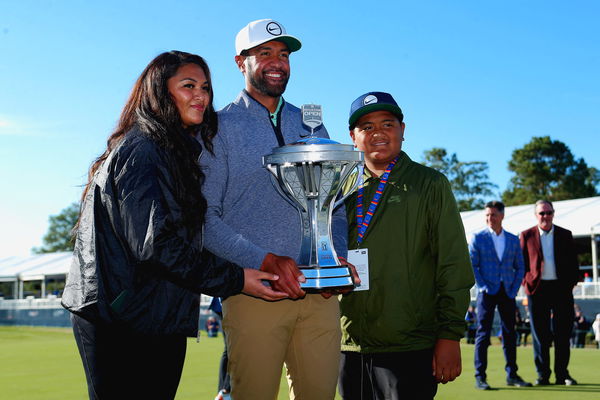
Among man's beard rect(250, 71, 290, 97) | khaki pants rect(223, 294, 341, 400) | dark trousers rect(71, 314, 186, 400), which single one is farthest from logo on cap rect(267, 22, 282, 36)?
dark trousers rect(71, 314, 186, 400)

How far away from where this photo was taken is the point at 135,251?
7.14ft

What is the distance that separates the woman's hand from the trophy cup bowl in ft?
0.48

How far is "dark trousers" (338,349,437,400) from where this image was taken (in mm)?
3105

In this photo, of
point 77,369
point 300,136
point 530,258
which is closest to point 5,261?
point 77,369

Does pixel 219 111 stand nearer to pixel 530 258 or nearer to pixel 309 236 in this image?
pixel 309 236

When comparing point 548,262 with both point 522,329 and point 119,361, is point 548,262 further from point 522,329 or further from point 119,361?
point 522,329

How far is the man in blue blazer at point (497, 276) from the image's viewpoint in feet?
24.1

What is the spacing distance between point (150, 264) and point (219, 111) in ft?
3.19

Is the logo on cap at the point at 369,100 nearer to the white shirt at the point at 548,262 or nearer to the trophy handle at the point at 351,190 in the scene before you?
the trophy handle at the point at 351,190

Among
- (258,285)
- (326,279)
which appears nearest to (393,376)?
(326,279)

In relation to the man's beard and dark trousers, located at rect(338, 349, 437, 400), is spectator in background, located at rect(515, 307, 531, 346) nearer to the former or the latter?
dark trousers, located at rect(338, 349, 437, 400)

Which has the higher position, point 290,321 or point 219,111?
point 219,111

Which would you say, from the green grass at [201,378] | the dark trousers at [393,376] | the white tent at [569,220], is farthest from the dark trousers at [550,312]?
the white tent at [569,220]

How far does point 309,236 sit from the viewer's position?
9.24 ft
